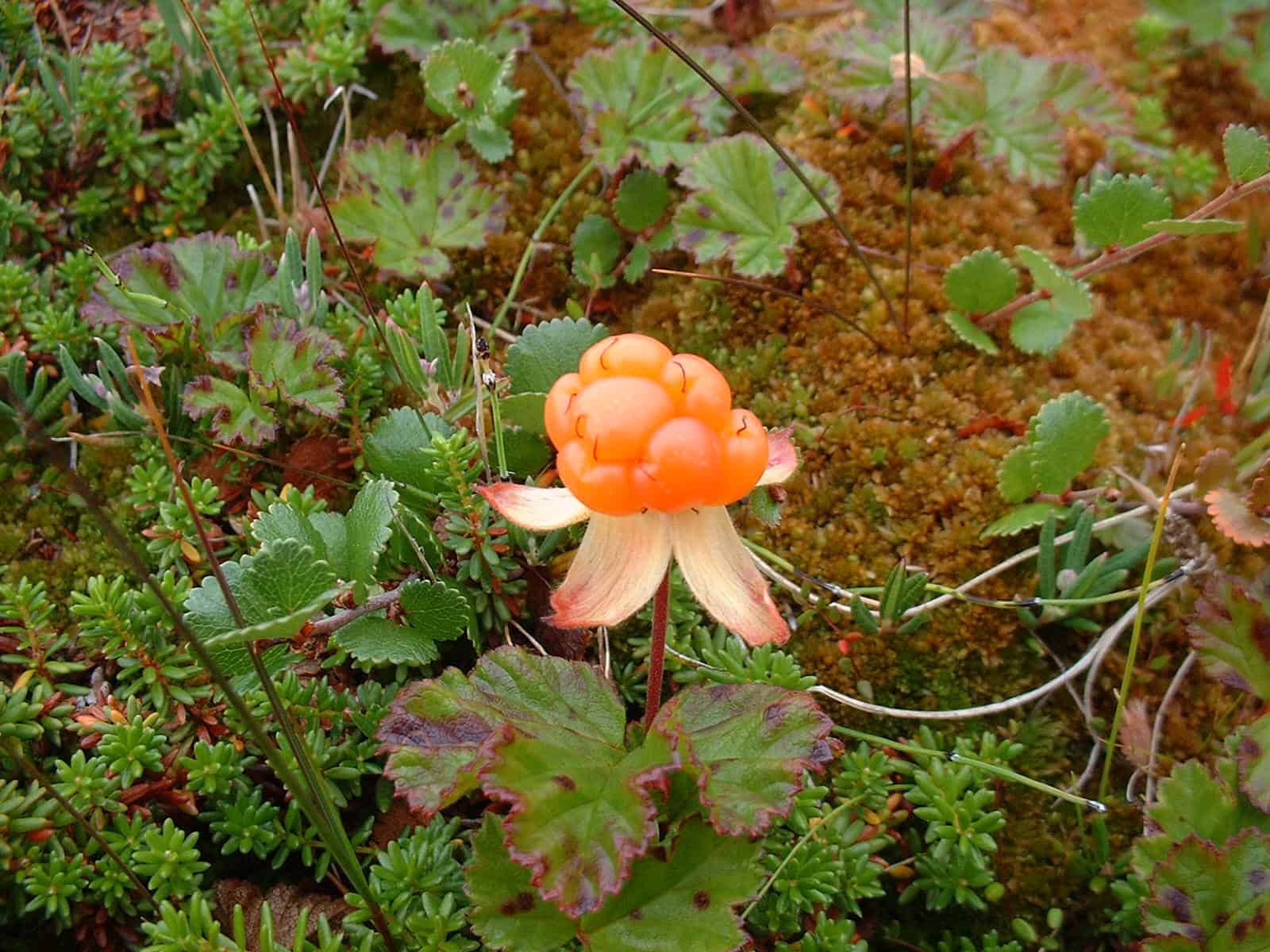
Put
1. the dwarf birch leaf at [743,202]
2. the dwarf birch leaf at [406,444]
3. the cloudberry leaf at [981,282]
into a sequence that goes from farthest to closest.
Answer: the dwarf birch leaf at [743,202] < the cloudberry leaf at [981,282] < the dwarf birch leaf at [406,444]

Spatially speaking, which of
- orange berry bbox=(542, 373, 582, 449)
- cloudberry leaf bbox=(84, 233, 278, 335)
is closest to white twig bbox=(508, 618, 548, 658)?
orange berry bbox=(542, 373, 582, 449)

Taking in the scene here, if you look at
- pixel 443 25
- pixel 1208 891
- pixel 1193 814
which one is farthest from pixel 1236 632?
pixel 443 25

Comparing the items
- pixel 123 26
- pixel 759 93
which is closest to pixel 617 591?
pixel 759 93

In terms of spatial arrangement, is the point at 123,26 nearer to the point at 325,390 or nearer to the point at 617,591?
the point at 325,390

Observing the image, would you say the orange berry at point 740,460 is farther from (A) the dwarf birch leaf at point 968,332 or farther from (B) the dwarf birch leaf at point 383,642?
(A) the dwarf birch leaf at point 968,332

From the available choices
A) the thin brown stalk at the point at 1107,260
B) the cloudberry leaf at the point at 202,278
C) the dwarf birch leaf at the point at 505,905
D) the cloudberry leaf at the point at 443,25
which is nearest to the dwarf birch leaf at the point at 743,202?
the thin brown stalk at the point at 1107,260

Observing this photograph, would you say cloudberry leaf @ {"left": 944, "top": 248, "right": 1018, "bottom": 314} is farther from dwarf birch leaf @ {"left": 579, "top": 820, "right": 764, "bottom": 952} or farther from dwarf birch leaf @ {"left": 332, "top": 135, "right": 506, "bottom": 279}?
dwarf birch leaf @ {"left": 579, "top": 820, "right": 764, "bottom": 952}
